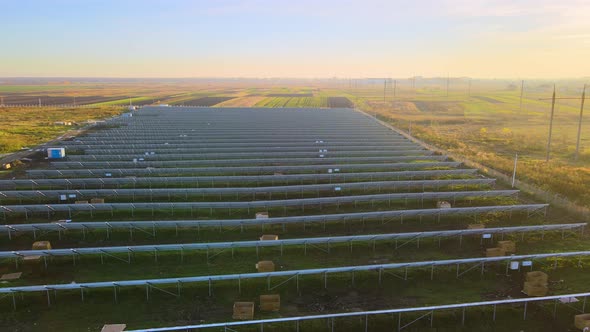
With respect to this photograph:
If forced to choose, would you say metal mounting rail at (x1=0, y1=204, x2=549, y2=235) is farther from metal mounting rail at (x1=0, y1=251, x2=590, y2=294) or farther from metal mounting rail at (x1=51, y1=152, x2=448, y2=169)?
metal mounting rail at (x1=51, y1=152, x2=448, y2=169)

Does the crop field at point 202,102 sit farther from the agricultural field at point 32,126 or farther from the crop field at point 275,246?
the crop field at point 275,246

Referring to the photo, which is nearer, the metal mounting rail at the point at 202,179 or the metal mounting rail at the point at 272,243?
the metal mounting rail at the point at 272,243

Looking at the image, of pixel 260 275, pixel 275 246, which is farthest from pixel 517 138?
pixel 260 275

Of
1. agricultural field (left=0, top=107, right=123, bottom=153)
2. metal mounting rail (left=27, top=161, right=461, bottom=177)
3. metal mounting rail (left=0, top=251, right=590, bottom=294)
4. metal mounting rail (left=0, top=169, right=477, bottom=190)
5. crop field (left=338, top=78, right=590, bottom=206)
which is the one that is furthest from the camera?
agricultural field (left=0, top=107, right=123, bottom=153)

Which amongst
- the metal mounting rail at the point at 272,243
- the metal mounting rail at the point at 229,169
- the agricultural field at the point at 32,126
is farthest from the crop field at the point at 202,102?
the metal mounting rail at the point at 272,243

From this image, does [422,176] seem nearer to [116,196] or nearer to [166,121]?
[116,196]

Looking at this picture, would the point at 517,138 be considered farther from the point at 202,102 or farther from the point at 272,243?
the point at 202,102

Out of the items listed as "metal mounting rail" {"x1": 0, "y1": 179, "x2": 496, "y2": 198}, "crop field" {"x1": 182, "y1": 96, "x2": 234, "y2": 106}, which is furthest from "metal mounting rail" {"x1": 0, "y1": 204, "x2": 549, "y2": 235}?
"crop field" {"x1": 182, "y1": 96, "x2": 234, "y2": 106}

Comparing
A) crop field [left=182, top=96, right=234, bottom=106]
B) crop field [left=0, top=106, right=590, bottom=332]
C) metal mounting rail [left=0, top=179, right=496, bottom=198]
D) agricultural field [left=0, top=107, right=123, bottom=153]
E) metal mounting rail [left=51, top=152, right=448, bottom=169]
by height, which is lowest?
crop field [left=0, top=106, right=590, bottom=332]

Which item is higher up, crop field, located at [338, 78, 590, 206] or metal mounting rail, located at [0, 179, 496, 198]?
crop field, located at [338, 78, 590, 206]
